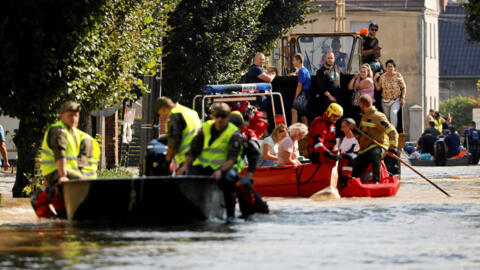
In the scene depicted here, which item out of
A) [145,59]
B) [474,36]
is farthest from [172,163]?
[474,36]

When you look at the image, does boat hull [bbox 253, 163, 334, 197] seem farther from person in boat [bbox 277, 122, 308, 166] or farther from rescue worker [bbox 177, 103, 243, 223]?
rescue worker [bbox 177, 103, 243, 223]

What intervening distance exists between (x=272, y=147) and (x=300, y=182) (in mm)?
1178

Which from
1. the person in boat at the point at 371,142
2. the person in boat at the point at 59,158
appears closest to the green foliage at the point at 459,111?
the person in boat at the point at 371,142

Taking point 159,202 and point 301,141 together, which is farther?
point 301,141

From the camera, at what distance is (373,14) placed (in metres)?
87.6

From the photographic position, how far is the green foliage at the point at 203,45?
35.8 metres

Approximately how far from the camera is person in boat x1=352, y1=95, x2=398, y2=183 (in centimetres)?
2098

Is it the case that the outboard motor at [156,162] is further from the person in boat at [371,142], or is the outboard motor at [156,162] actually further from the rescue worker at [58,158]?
the person in boat at [371,142]

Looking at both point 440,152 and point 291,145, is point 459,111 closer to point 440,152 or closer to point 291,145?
point 440,152

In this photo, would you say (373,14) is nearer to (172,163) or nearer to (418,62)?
(418,62)

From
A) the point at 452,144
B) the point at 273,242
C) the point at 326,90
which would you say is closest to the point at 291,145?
the point at 326,90

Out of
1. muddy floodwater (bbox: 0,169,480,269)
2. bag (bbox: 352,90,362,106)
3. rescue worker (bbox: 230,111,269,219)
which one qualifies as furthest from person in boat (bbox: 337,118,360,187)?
rescue worker (bbox: 230,111,269,219)

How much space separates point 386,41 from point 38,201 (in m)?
72.9

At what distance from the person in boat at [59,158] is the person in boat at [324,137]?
5549 mm
